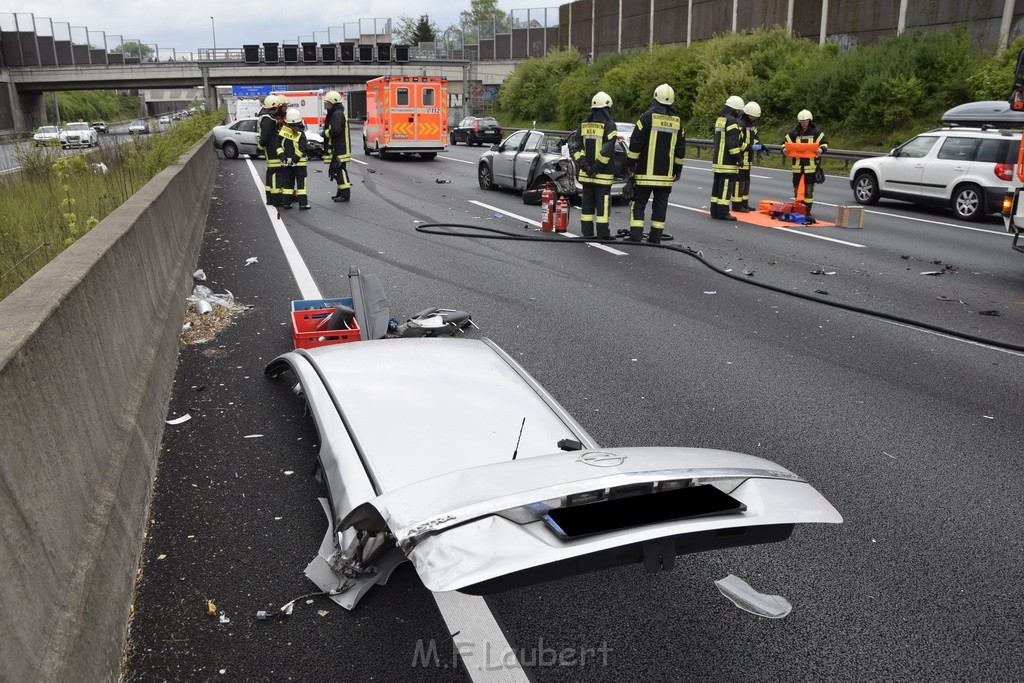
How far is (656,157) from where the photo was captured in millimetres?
12578

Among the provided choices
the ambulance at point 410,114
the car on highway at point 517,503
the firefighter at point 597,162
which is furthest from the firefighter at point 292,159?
the ambulance at point 410,114

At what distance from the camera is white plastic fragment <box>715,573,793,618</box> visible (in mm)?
3420

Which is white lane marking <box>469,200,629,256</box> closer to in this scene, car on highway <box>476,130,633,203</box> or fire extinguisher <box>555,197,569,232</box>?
fire extinguisher <box>555,197,569,232</box>

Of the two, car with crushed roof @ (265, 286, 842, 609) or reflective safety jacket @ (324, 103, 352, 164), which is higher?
reflective safety jacket @ (324, 103, 352, 164)

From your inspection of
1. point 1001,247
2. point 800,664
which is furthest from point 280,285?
point 1001,247

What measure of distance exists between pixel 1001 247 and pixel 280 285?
35.2ft

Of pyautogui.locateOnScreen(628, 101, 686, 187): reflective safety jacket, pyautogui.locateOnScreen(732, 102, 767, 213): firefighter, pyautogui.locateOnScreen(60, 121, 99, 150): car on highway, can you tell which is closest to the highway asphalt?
pyautogui.locateOnScreen(628, 101, 686, 187): reflective safety jacket

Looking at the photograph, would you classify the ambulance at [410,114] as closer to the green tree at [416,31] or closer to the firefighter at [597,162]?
the firefighter at [597,162]

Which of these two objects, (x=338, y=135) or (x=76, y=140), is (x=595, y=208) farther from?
(x=76, y=140)

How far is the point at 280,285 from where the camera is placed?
9.60 m

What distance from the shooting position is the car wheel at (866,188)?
736 inches

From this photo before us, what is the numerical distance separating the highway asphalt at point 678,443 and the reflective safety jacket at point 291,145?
4.79 meters

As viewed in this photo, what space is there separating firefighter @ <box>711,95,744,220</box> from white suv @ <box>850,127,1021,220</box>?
4198mm

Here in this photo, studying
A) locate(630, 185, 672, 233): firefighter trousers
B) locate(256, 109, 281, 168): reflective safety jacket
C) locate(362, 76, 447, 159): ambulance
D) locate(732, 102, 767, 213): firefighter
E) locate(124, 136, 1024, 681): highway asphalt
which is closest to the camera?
locate(124, 136, 1024, 681): highway asphalt
